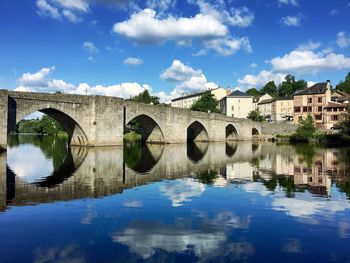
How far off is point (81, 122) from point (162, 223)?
3385 cm

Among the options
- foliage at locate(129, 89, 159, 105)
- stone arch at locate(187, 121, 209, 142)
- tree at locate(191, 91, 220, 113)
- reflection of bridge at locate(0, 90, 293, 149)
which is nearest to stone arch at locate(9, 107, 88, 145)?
reflection of bridge at locate(0, 90, 293, 149)

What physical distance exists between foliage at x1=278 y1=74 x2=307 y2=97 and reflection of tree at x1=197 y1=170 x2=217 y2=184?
119 meters

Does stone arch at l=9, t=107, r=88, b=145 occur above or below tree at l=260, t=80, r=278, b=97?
below

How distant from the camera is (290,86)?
13962 cm

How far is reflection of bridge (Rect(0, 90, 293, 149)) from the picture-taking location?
120 feet

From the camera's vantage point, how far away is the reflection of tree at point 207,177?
20263 millimetres

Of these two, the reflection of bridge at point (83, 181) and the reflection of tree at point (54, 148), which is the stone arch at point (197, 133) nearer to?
the reflection of tree at point (54, 148)

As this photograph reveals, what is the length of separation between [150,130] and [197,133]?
1553cm

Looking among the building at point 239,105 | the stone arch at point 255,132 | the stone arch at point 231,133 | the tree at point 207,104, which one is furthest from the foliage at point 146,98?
the stone arch at point 231,133

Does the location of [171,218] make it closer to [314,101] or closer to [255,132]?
[255,132]

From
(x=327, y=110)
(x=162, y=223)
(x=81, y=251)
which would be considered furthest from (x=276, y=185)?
(x=327, y=110)

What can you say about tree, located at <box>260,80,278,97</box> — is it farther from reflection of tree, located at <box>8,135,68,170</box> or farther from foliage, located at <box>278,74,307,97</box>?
reflection of tree, located at <box>8,135,68,170</box>

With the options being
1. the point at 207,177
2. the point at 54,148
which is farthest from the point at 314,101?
the point at 207,177

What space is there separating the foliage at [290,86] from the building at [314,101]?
125ft
